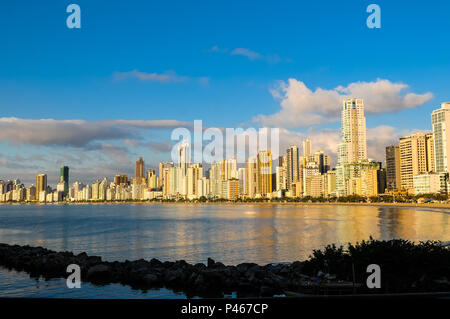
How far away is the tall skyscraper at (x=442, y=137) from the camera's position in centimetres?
18020

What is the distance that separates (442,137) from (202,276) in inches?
7682

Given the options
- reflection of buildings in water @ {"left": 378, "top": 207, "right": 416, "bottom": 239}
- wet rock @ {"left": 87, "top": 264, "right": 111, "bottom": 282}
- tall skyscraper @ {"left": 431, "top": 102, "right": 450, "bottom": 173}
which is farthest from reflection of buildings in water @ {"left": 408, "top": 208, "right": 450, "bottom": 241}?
tall skyscraper @ {"left": 431, "top": 102, "right": 450, "bottom": 173}

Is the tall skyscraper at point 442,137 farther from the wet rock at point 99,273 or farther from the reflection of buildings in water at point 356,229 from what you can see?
the wet rock at point 99,273

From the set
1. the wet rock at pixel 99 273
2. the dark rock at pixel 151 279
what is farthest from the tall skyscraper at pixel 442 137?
the wet rock at pixel 99 273

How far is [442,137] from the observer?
182 meters

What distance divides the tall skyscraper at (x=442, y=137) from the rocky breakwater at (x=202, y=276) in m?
189

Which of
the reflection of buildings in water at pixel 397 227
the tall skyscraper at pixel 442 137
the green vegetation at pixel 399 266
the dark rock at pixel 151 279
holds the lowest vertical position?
the reflection of buildings in water at pixel 397 227

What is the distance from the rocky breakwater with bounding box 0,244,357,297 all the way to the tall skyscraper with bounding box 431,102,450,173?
621ft

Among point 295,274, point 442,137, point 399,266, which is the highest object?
point 442,137

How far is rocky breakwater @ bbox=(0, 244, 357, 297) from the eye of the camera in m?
16.2

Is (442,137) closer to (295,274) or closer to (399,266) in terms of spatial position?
(399,266)

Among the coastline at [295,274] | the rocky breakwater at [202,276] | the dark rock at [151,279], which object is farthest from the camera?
the dark rock at [151,279]

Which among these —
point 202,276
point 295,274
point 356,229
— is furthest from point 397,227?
point 202,276

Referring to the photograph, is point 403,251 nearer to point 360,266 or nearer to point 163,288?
point 360,266
